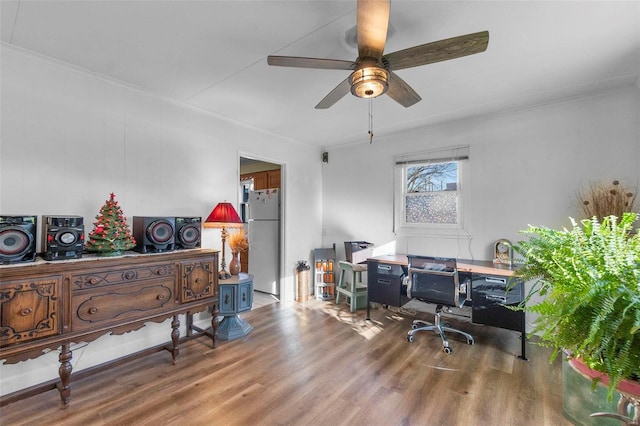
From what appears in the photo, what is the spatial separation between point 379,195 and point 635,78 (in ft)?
9.07

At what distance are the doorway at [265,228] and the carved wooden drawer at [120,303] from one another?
2.05 meters

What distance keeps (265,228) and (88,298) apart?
2.75 metres

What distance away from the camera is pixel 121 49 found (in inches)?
84.4

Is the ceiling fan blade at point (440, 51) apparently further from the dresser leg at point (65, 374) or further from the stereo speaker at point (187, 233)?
the dresser leg at point (65, 374)

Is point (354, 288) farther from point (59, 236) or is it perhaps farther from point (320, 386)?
point (59, 236)

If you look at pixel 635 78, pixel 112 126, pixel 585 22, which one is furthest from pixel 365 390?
pixel 635 78

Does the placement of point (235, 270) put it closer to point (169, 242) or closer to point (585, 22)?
point (169, 242)

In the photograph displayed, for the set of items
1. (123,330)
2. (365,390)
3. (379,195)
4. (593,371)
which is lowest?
(365,390)

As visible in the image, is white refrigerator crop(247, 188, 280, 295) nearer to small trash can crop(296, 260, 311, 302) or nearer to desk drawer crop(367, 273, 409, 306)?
small trash can crop(296, 260, 311, 302)

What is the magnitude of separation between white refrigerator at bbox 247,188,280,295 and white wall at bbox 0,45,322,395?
3.29 ft

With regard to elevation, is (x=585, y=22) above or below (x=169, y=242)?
above

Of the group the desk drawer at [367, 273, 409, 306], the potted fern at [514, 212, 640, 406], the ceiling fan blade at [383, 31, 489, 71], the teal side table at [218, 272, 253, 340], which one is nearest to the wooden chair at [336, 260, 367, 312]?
the desk drawer at [367, 273, 409, 306]

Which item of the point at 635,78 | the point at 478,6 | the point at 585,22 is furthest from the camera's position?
the point at 635,78

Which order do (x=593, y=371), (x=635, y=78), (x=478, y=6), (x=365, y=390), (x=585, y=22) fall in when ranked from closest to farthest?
(x=593, y=371) → (x=478, y=6) → (x=585, y=22) → (x=365, y=390) → (x=635, y=78)
